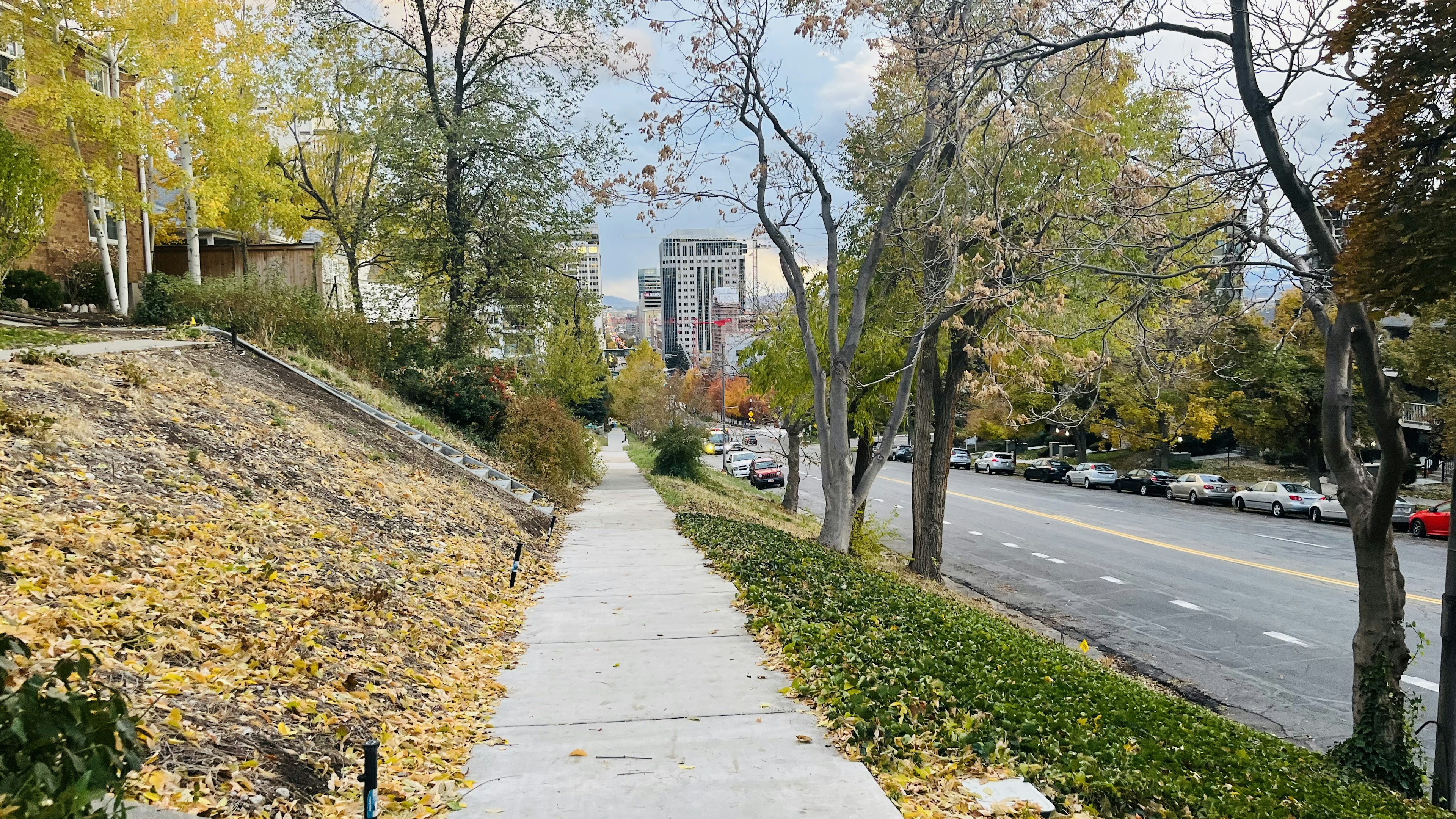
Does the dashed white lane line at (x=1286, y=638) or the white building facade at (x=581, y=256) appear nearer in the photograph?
the dashed white lane line at (x=1286, y=638)

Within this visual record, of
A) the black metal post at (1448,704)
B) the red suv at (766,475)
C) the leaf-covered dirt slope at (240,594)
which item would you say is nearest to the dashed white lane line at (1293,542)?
the black metal post at (1448,704)

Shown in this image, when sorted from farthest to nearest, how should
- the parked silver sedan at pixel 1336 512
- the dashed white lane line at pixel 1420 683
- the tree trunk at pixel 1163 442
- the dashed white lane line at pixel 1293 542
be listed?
1. the tree trunk at pixel 1163 442
2. the parked silver sedan at pixel 1336 512
3. the dashed white lane line at pixel 1293 542
4. the dashed white lane line at pixel 1420 683

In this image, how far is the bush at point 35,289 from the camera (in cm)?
1972

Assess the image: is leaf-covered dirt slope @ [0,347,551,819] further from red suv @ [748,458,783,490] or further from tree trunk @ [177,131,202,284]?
red suv @ [748,458,783,490]

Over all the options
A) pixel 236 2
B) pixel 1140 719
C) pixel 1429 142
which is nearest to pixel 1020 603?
pixel 1140 719

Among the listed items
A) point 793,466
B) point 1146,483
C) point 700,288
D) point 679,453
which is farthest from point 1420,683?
point 700,288

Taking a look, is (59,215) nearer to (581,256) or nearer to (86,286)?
(86,286)

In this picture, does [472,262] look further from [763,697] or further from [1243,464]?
[1243,464]

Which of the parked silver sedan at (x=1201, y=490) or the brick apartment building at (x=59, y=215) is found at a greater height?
the brick apartment building at (x=59, y=215)

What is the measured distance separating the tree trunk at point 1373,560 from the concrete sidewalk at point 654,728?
4607 mm

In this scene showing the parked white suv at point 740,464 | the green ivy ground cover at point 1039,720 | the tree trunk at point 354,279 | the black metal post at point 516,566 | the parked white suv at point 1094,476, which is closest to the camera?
the green ivy ground cover at point 1039,720

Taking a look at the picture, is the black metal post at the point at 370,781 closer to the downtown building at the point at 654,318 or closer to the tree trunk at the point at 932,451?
the tree trunk at the point at 932,451

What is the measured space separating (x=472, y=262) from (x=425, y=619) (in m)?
17.3

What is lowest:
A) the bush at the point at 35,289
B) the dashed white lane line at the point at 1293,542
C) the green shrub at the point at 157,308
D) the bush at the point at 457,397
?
the dashed white lane line at the point at 1293,542
